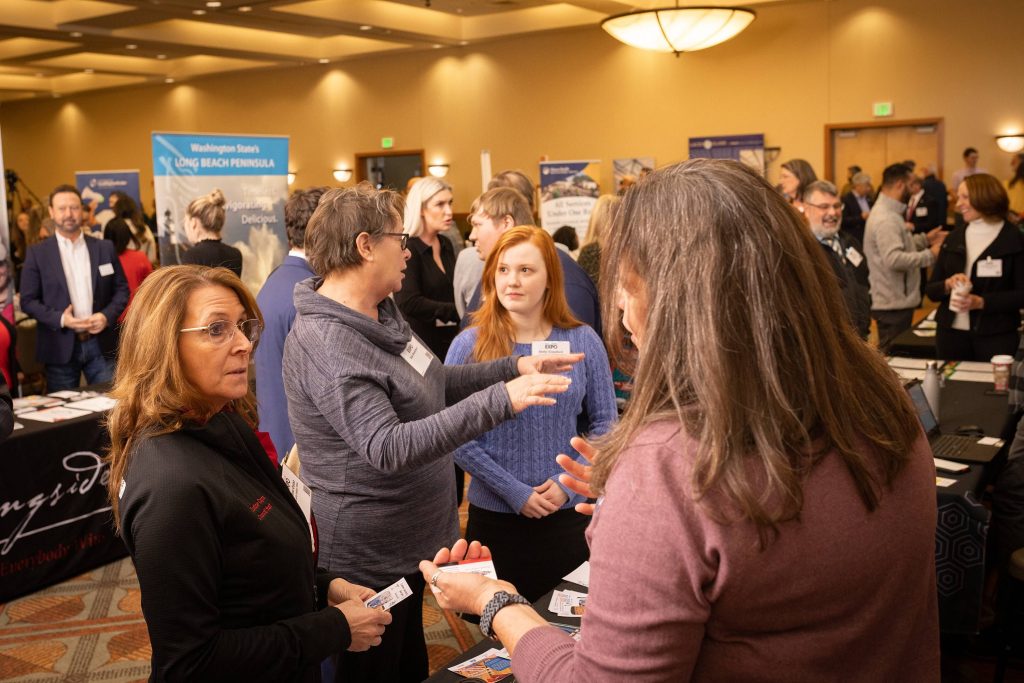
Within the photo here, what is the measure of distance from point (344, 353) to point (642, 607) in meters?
1.24

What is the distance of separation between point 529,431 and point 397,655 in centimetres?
73

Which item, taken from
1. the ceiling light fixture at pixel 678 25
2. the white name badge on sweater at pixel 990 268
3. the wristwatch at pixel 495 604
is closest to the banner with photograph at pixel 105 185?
the ceiling light fixture at pixel 678 25

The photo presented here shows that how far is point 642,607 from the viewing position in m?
0.93

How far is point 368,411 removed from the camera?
78.5 inches

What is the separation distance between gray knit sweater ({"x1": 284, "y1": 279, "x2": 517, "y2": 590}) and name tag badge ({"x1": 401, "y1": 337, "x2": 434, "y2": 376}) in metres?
0.01

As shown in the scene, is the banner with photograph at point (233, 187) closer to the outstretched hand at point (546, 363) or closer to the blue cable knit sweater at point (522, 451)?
the blue cable knit sweater at point (522, 451)

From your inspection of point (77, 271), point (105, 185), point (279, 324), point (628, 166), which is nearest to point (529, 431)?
point (279, 324)

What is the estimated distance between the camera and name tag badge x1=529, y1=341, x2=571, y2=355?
2660 millimetres

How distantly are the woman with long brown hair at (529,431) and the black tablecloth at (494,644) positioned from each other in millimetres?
458

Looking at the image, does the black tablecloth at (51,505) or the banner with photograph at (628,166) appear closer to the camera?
the black tablecloth at (51,505)

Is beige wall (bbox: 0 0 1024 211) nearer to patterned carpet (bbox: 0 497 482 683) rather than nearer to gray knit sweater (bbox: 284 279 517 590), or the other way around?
patterned carpet (bbox: 0 497 482 683)

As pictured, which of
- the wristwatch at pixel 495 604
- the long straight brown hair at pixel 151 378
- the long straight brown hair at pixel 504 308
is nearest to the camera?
the wristwatch at pixel 495 604

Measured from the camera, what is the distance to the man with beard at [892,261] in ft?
20.4

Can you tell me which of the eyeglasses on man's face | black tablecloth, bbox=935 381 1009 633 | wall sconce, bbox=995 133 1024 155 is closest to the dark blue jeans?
the eyeglasses on man's face
